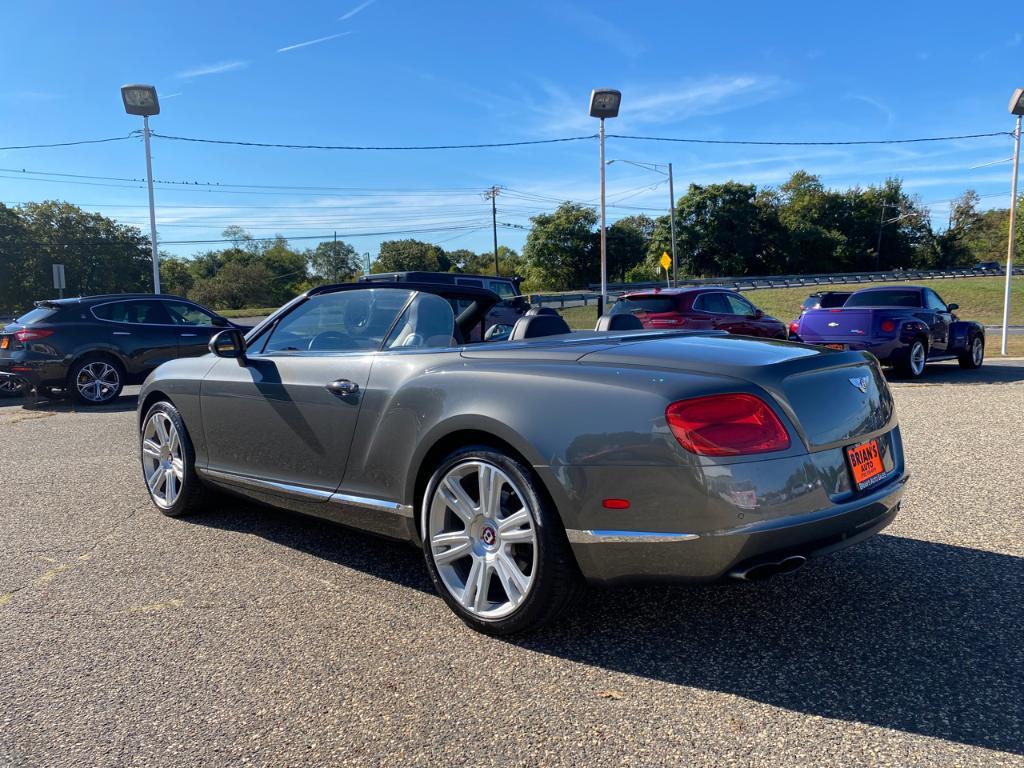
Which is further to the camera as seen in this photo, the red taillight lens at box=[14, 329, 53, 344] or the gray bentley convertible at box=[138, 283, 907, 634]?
the red taillight lens at box=[14, 329, 53, 344]

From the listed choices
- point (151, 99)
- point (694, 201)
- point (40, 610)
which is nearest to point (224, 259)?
point (694, 201)

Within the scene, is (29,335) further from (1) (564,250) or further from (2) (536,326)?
(1) (564,250)

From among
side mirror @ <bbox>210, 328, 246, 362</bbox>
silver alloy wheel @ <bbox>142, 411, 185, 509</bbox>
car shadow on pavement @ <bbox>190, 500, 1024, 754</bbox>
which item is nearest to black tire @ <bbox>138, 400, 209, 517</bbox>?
silver alloy wheel @ <bbox>142, 411, 185, 509</bbox>

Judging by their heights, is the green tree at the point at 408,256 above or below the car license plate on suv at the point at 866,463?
above

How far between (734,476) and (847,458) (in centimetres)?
59

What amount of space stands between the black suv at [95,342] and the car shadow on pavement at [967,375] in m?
10.7

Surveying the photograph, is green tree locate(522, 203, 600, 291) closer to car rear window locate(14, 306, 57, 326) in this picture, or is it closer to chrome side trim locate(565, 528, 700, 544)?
car rear window locate(14, 306, 57, 326)

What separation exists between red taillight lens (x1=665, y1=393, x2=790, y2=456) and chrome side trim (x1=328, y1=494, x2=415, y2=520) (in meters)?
1.27

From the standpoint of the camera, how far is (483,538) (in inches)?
121

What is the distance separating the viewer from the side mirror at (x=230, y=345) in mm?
4199

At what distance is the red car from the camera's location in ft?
44.1

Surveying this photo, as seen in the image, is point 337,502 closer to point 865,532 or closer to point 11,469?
point 865,532

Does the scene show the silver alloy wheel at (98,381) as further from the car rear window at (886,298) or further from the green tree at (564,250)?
the green tree at (564,250)

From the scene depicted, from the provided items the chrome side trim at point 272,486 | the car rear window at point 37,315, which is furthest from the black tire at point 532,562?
the car rear window at point 37,315
